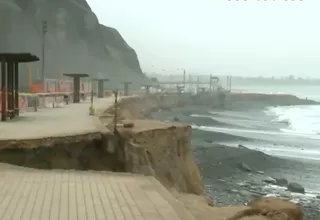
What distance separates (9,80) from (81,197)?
10.3 metres

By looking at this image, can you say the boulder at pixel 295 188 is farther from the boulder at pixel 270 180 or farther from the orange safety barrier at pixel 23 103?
the orange safety barrier at pixel 23 103

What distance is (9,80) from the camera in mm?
16703

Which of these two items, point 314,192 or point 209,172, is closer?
point 314,192

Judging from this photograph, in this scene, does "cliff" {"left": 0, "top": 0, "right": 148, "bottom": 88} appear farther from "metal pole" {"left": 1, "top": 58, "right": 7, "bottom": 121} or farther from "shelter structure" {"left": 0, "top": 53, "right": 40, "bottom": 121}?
"metal pole" {"left": 1, "top": 58, "right": 7, "bottom": 121}

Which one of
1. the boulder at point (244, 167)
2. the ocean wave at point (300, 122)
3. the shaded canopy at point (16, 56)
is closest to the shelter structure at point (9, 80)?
the shaded canopy at point (16, 56)

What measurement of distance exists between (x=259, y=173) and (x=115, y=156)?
1470cm

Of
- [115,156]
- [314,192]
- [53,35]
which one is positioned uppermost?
[53,35]

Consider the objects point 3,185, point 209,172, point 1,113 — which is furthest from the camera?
point 209,172

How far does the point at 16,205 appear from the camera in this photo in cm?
→ 681

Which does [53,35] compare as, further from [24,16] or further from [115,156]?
[115,156]

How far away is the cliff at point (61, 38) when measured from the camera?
83.7m

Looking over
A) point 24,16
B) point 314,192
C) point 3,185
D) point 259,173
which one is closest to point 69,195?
point 3,185

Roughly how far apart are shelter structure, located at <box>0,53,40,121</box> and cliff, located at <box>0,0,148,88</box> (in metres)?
55.3

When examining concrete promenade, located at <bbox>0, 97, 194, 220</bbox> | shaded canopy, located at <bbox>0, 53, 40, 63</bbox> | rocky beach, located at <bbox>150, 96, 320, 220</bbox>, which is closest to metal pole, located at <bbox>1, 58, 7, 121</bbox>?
shaded canopy, located at <bbox>0, 53, 40, 63</bbox>
